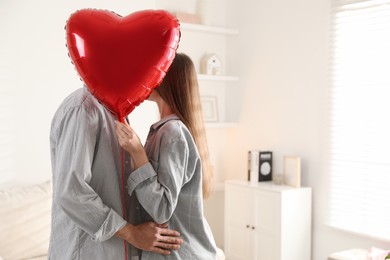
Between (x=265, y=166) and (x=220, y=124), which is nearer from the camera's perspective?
(x=265, y=166)

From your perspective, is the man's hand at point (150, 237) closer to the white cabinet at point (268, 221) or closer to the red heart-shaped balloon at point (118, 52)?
the red heart-shaped balloon at point (118, 52)

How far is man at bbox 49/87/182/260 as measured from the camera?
4.60 ft

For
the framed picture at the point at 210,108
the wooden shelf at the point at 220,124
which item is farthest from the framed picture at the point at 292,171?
the framed picture at the point at 210,108

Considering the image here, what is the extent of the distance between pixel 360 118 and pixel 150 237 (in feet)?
7.48

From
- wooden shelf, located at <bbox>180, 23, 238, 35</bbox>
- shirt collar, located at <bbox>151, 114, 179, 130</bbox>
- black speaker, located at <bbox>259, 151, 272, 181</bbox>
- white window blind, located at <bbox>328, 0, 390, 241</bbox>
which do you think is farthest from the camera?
wooden shelf, located at <bbox>180, 23, 238, 35</bbox>

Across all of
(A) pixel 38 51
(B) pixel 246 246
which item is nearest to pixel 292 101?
(B) pixel 246 246

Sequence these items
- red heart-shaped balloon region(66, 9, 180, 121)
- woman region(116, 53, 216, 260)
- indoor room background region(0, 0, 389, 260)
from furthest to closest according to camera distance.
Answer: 1. indoor room background region(0, 0, 389, 260)
2. woman region(116, 53, 216, 260)
3. red heart-shaped balloon region(66, 9, 180, 121)

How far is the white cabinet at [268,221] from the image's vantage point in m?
3.55

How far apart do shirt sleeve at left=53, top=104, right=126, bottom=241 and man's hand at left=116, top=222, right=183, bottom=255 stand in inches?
1.9

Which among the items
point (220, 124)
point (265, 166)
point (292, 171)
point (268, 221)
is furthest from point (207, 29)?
point (268, 221)

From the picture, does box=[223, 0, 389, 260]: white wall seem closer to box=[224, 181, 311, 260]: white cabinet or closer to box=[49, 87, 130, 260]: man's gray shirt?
box=[224, 181, 311, 260]: white cabinet

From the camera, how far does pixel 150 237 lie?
1514mm

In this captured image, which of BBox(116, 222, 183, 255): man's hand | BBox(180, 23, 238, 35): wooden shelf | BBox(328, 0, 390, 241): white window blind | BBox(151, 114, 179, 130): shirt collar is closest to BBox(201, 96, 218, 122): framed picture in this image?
BBox(180, 23, 238, 35): wooden shelf

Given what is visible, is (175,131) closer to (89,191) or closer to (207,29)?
(89,191)
